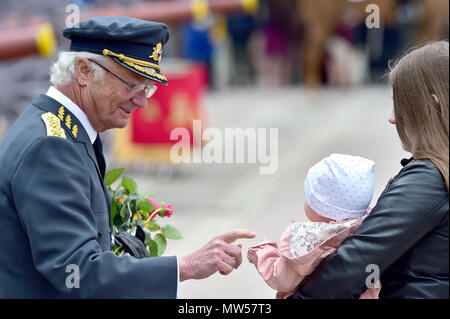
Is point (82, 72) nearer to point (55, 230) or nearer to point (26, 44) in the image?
point (55, 230)

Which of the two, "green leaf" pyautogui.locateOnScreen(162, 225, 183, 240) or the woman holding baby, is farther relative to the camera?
"green leaf" pyautogui.locateOnScreen(162, 225, 183, 240)

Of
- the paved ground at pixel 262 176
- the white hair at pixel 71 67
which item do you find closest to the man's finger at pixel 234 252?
the white hair at pixel 71 67

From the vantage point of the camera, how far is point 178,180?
734cm

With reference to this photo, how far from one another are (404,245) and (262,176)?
233 inches

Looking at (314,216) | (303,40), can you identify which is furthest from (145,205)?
(303,40)

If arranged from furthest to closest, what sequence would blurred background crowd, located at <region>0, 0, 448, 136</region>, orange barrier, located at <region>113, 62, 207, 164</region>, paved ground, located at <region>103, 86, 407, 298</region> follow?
1. blurred background crowd, located at <region>0, 0, 448, 136</region>
2. orange barrier, located at <region>113, 62, 207, 164</region>
3. paved ground, located at <region>103, 86, 407, 298</region>

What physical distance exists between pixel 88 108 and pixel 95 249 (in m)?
0.47

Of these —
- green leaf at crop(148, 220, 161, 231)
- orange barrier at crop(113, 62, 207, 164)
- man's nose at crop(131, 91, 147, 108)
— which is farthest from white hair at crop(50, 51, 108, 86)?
orange barrier at crop(113, 62, 207, 164)

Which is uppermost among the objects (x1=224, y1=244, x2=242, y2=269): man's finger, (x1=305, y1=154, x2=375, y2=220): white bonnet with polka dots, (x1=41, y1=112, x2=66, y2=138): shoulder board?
(x1=41, y1=112, x2=66, y2=138): shoulder board

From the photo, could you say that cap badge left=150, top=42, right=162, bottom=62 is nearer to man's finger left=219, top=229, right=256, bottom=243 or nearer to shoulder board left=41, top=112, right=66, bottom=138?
shoulder board left=41, top=112, right=66, bottom=138

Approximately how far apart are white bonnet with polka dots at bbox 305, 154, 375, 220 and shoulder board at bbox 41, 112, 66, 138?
0.69 metres

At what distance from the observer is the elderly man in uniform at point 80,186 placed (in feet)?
5.08

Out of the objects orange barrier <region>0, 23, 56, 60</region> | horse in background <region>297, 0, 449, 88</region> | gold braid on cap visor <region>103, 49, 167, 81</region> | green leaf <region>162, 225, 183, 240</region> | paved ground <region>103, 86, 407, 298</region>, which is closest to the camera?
gold braid on cap visor <region>103, 49, 167, 81</region>

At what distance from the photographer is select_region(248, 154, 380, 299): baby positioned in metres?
1.71
